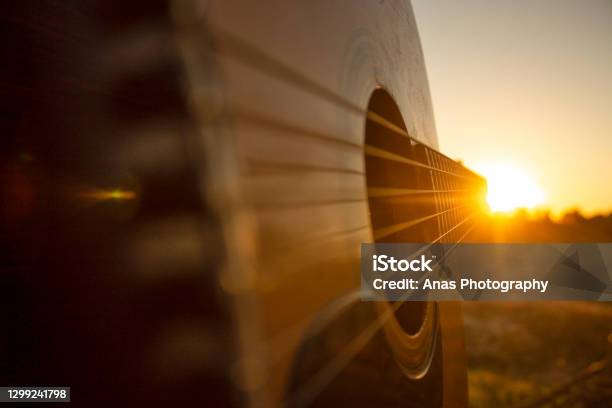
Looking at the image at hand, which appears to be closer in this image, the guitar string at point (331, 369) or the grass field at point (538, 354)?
the guitar string at point (331, 369)

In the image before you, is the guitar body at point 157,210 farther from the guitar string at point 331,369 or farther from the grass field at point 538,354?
the grass field at point 538,354

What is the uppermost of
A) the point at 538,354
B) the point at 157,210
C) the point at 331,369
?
the point at 157,210

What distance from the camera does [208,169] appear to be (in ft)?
0.93

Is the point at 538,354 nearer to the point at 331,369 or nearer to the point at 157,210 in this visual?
the point at 331,369

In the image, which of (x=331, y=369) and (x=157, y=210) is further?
(x=331, y=369)

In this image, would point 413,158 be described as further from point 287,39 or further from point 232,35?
point 232,35

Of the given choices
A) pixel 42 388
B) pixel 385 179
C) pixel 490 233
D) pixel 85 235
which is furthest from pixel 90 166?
pixel 490 233

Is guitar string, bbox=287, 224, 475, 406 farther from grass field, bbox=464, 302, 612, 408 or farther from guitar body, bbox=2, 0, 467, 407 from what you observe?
grass field, bbox=464, 302, 612, 408

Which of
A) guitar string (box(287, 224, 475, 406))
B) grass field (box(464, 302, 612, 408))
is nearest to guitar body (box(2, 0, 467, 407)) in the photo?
guitar string (box(287, 224, 475, 406))

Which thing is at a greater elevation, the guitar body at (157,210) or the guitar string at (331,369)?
the guitar body at (157,210)

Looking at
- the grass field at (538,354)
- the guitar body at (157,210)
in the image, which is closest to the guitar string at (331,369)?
the guitar body at (157,210)

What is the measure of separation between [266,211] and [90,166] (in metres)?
0.11

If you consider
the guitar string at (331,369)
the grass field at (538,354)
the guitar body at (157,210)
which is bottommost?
the grass field at (538,354)

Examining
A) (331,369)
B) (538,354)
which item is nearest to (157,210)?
(331,369)
